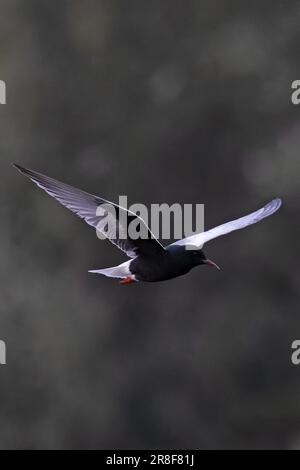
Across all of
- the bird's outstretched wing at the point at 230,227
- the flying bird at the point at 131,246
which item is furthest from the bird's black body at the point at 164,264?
the bird's outstretched wing at the point at 230,227

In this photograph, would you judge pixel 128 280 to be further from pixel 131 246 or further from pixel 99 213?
pixel 99 213

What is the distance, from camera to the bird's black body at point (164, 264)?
2471 millimetres

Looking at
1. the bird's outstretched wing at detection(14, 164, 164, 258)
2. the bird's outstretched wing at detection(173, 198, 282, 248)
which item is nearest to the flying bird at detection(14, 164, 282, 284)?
the bird's outstretched wing at detection(14, 164, 164, 258)

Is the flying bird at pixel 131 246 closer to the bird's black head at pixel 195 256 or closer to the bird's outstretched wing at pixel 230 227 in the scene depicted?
the bird's black head at pixel 195 256

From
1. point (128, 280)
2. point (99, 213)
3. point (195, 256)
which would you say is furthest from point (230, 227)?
point (99, 213)

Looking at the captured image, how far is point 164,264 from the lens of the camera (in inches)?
97.3

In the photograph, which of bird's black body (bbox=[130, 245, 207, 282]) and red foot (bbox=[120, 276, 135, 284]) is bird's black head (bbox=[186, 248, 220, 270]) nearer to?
bird's black body (bbox=[130, 245, 207, 282])

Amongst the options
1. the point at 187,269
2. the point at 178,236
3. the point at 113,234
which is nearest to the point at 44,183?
the point at 113,234

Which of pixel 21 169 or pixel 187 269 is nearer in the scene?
pixel 21 169

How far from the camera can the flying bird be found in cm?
238

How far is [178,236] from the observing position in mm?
2883

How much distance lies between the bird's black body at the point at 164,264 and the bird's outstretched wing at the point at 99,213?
23mm

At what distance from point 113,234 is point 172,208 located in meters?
0.95

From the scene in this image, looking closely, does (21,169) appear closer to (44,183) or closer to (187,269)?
(44,183)
